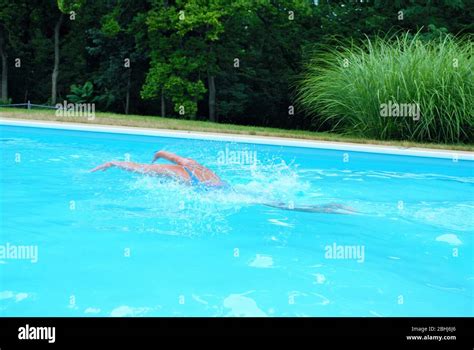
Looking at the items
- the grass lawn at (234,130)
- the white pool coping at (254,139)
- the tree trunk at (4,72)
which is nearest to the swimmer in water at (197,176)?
the white pool coping at (254,139)

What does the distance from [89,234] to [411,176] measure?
509 cm

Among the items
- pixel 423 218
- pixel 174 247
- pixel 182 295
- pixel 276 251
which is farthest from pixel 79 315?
pixel 423 218

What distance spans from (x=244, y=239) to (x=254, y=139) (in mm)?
5239

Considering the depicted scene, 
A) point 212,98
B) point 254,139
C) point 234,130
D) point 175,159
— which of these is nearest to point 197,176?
point 175,159

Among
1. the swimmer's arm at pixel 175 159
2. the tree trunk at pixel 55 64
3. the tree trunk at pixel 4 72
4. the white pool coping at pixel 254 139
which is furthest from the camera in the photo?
the tree trunk at pixel 4 72

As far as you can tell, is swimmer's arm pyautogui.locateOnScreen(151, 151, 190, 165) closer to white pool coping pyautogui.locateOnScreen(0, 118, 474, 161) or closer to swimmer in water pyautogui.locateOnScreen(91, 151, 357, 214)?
swimmer in water pyautogui.locateOnScreen(91, 151, 357, 214)

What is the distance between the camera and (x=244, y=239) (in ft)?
19.6

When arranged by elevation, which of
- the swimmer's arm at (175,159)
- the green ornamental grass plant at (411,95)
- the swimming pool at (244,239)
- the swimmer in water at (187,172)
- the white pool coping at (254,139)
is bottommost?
the swimming pool at (244,239)

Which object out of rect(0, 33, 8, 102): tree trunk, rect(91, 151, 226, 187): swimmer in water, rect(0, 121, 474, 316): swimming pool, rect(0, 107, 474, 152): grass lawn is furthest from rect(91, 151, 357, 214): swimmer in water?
rect(0, 33, 8, 102): tree trunk

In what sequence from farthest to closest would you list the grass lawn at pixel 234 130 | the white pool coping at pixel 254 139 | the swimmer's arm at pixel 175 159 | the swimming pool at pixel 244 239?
the grass lawn at pixel 234 130, the white pool coping at pixel 254 139, the swimmer's arm at pixel 175 159, the swimming pool at pixel 244 239

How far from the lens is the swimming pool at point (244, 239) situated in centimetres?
442

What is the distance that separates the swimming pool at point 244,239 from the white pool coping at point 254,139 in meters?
0.11

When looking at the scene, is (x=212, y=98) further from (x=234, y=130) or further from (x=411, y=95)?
(x=411, y=95)

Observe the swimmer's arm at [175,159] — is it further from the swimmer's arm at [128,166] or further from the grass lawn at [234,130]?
the grass lawn at [234,130]
